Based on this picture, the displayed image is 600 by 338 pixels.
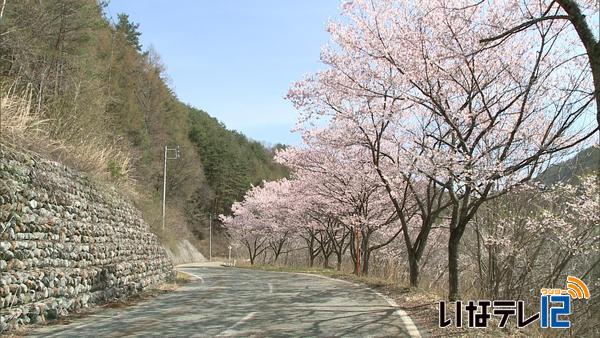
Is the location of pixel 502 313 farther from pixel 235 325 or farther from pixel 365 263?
pixel 365 263

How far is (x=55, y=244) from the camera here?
31.2 ft

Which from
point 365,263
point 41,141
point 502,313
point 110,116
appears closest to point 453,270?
point 502,313

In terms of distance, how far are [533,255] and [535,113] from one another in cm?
390

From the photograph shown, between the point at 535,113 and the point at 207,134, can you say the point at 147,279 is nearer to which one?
the point at 535,113

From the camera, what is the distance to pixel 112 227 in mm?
13344

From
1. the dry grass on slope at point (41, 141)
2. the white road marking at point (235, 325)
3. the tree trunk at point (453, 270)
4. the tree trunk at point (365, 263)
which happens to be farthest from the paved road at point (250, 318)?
the tree trunk at point (365, 263)

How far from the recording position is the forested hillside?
46.9 feet

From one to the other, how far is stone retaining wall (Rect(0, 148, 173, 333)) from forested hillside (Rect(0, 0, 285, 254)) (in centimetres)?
83

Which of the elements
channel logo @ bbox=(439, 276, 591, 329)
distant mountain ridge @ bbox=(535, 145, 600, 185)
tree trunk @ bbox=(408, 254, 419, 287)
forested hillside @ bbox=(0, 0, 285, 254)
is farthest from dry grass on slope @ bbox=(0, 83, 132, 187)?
distant mountain ridge @ bbox=(535, 145, 600, 185)

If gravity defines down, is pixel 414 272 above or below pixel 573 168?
below

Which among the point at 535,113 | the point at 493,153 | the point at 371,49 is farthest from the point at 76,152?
the point at 535,113

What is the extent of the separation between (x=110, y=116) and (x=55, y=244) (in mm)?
19244

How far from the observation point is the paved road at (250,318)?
25.4 ft

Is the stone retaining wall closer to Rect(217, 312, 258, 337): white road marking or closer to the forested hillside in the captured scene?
the forested hillside
